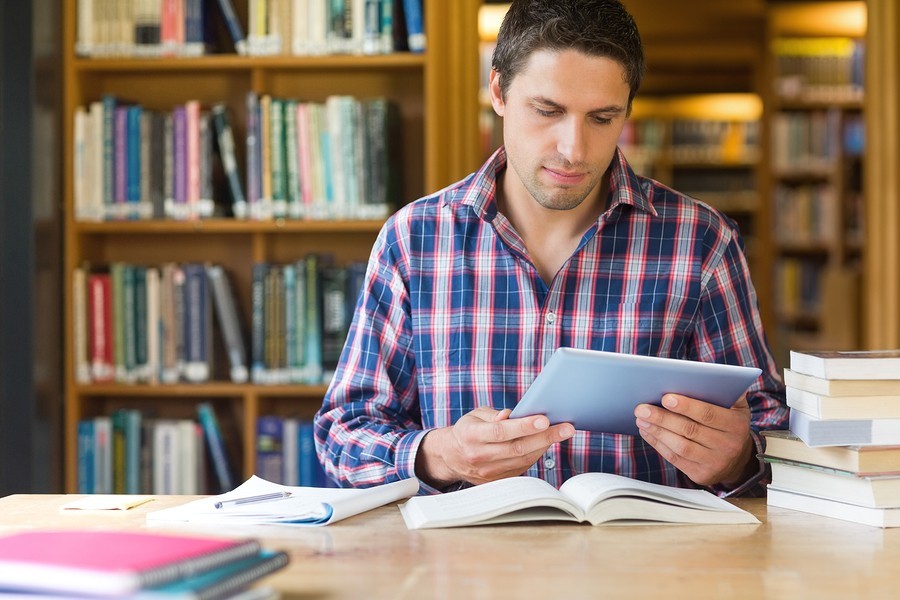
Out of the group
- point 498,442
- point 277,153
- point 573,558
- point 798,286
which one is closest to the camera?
point 573,558

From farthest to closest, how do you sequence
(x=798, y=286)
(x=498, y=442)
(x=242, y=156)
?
1. (x=798, y=286)
2. (x=242, y=156)
3. (x=498, y=442)

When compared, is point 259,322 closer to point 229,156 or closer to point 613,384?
point 229,156

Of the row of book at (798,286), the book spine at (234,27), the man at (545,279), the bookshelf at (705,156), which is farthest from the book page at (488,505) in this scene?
the bookshelf at (705,156)

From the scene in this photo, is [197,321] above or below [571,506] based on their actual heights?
above

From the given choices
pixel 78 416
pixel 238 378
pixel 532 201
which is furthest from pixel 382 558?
pixel 78 416

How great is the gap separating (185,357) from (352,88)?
35.9 inches

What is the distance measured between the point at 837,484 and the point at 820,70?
209 inches

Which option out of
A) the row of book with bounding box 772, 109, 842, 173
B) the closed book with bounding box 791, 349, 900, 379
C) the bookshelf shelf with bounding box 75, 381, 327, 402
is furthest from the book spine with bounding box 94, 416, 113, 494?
the row of book with bounding box 772, 109, 842, 173

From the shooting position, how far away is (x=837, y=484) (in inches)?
51.0

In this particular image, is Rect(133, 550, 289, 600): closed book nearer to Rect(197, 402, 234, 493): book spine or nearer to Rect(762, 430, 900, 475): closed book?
Rect(762, 430, 900, 475): closed book

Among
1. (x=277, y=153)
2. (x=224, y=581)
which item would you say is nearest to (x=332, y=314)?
(x=277, y=153)

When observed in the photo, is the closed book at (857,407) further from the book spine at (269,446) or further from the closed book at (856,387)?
the book spine at (269,446)

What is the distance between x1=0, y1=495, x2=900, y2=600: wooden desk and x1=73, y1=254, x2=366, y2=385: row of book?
1.57 m

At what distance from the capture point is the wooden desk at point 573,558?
102cm
